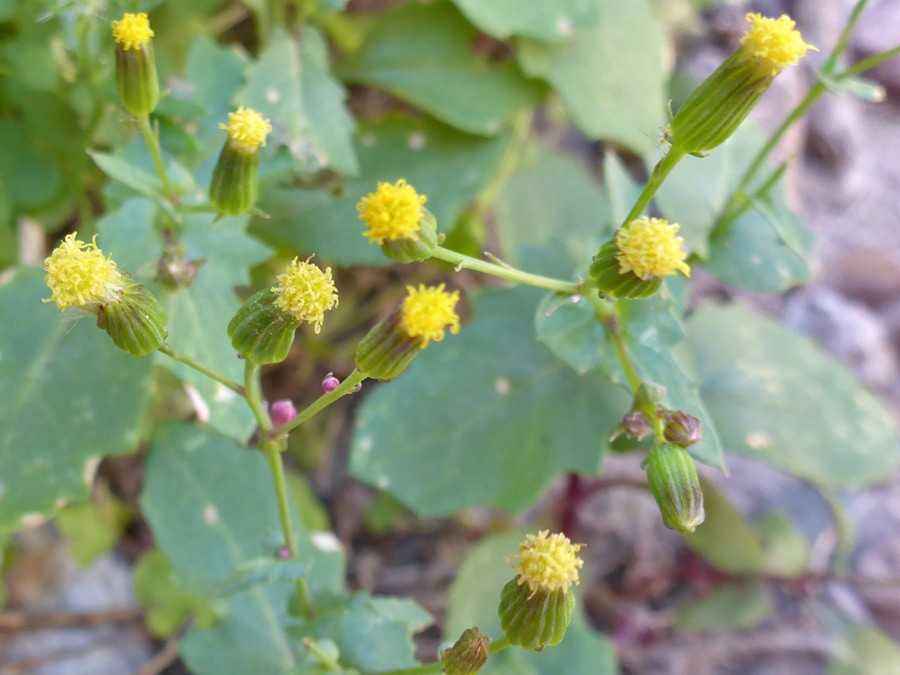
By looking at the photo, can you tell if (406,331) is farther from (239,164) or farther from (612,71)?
(612,71)

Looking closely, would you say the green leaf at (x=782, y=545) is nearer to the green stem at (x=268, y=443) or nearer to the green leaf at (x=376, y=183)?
the green leaf at (x=376, y=183)

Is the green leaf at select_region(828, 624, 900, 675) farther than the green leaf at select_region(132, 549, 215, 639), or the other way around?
A: the green leaf at select_region(828, 624, 900, 675)

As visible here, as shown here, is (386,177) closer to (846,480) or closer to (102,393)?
(102,393)

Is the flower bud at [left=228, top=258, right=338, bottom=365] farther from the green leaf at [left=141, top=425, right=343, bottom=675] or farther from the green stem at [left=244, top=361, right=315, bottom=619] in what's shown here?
the green leaf at [left=141, top=425, right=343, bottom=675]

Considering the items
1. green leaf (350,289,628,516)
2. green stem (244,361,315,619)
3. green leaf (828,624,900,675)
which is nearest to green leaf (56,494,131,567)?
green leaf (350,289,628,516)

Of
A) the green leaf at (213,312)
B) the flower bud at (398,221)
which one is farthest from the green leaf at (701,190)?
the green leaf at (213,312)
